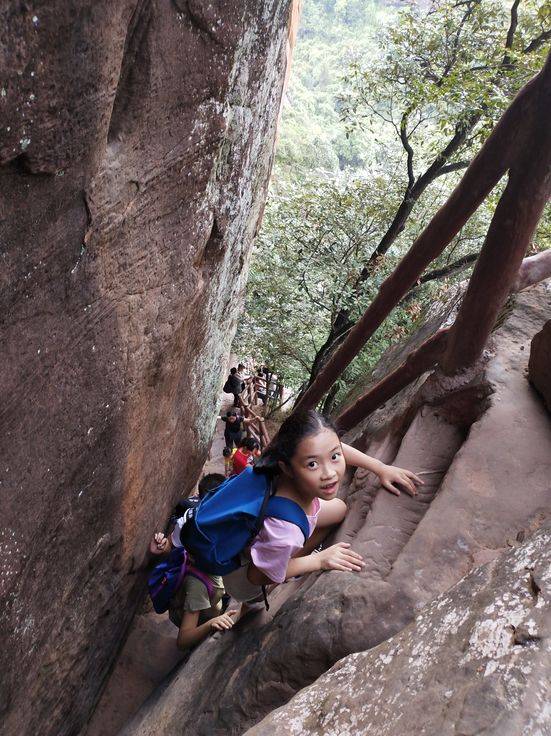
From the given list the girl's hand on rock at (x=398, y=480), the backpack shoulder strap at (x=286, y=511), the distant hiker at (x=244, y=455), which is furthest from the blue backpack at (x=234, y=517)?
the distant hiker at (x=244, y=455)

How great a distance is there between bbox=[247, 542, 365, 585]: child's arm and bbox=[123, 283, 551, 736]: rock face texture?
0.05 meters

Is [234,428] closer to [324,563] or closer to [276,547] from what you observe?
[324,563]

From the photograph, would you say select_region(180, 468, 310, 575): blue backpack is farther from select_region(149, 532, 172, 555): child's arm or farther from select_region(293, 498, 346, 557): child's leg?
select_region(149, 532, 172, 555): child's arm

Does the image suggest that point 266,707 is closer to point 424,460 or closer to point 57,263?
point 424,460

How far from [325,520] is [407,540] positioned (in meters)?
0.66

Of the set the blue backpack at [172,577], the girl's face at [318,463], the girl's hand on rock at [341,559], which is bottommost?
the blue backpack at [172,577]

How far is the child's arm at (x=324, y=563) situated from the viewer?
3.12 meters

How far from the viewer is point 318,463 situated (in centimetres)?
298

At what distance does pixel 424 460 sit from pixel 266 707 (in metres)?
1.70

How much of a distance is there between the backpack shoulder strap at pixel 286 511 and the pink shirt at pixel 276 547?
0.9 inches

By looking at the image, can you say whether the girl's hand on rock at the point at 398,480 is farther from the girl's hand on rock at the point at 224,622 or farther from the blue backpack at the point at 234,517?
the girl's hand on rock at the point at 224,622

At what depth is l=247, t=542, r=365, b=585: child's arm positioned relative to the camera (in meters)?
3.12

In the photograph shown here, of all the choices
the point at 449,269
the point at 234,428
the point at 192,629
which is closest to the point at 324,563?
the point at 192,629

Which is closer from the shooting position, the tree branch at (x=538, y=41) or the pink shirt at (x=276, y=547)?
the pink shirt at (x=276, y=547)
